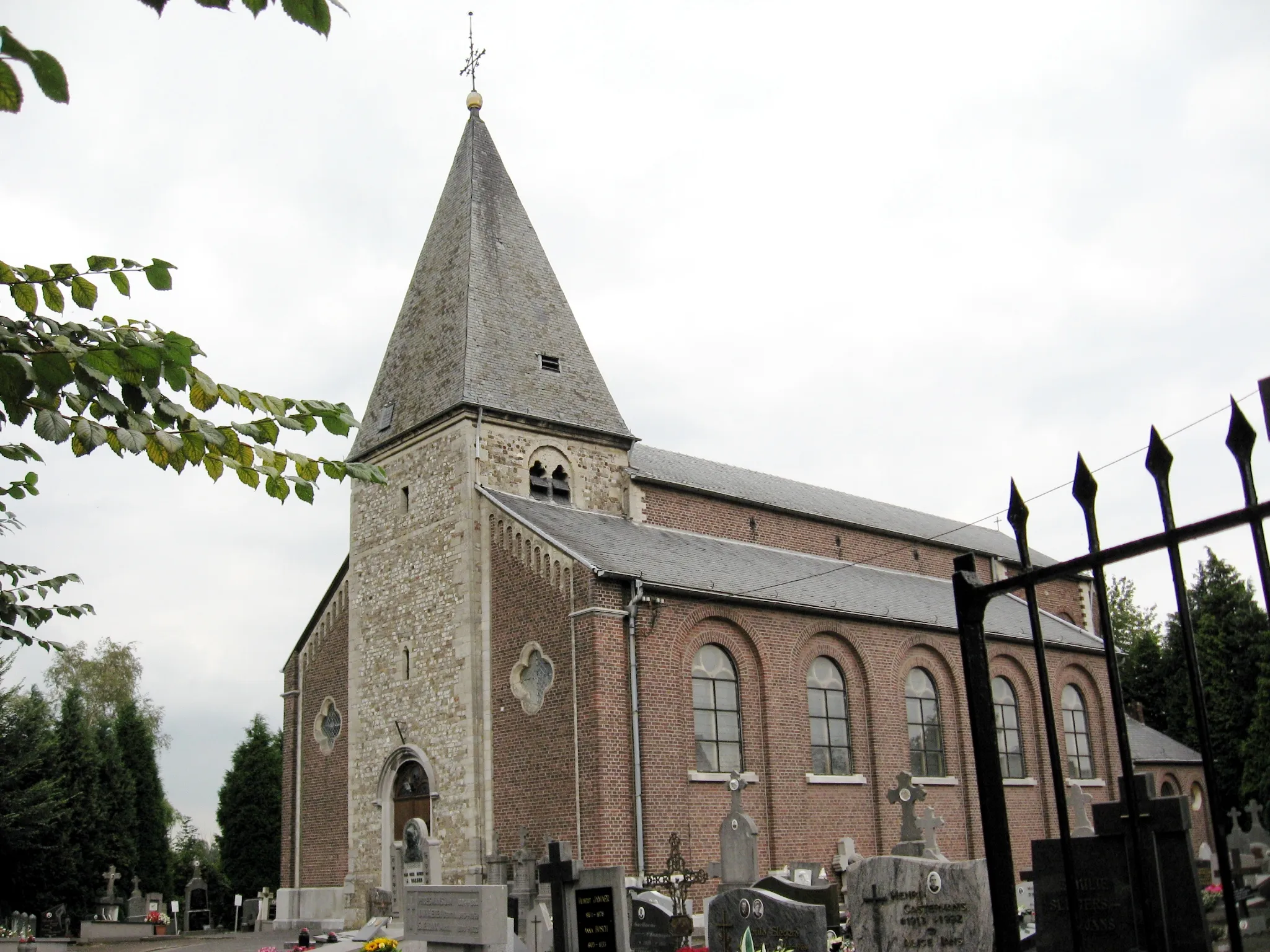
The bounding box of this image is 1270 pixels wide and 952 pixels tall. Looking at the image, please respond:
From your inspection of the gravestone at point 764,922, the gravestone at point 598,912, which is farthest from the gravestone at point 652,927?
the gravestone at point 764,922

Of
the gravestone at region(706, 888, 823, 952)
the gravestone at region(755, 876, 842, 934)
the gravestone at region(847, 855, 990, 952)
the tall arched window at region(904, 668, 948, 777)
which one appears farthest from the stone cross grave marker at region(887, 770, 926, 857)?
the gravestone at region(847, 855, 990, 952)

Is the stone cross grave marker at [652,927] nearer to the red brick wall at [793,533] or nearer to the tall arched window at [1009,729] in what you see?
the red brick wall at [793,533]

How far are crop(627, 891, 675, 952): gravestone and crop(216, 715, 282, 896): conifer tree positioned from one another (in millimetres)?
→ 32364

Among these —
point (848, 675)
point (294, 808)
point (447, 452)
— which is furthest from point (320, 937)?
point (848, 675)

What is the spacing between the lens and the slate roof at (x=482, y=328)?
Result: 82.3 ft

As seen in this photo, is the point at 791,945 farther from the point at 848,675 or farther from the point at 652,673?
the point at 848,675

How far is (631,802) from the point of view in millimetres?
19875

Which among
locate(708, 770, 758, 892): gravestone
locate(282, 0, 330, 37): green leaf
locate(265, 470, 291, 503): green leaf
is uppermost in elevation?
locate(282, 0, 330, 37): green leaf

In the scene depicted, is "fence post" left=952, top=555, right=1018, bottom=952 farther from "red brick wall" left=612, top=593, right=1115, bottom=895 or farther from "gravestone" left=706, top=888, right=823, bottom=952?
"red brick wall" left=612, top=593, right=1115, bottom=895

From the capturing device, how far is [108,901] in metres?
33.4

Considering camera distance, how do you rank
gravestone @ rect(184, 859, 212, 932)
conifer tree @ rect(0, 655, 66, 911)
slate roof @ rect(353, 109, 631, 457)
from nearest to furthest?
slate roof @ rect(353, 109, 631, 457), conifer tree @ rect(0, 655, 66, 911), gravestone @ rect(184, 859, 212, 932)

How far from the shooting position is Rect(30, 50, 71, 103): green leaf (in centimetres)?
331

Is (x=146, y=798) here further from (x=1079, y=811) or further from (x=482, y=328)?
(x=1079, y=811)

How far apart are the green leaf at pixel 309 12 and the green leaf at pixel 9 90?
0.82 meters
